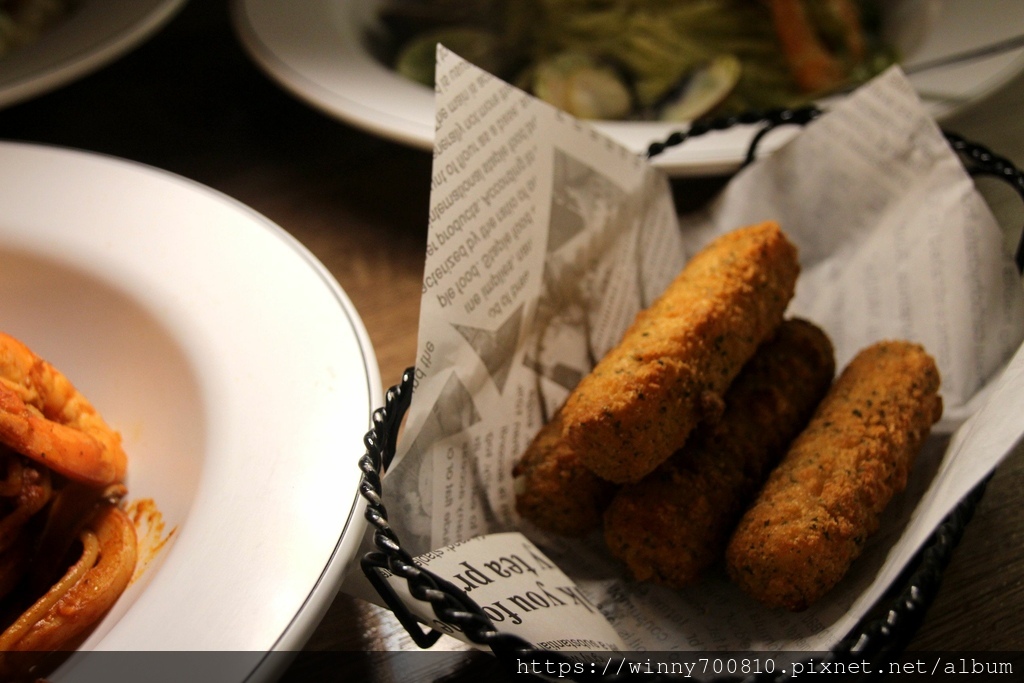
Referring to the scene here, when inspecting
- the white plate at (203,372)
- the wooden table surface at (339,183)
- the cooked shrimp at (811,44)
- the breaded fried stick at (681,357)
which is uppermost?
the cooked shrimp at (811,44)

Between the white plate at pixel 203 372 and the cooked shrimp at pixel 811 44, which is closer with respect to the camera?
the white plate at pixel 203 372

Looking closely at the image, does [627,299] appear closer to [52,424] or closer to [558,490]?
[558,490]

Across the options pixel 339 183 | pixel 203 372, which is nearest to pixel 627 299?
pixel 203 372

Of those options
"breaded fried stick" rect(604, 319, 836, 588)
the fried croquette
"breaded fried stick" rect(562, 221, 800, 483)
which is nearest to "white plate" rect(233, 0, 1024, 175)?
"breaded fried stick" rect(562, 221, 800, 483)

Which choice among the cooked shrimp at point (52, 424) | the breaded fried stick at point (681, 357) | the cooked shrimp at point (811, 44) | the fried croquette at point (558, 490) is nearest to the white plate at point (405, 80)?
the cooked shrimp at point (811, 44)

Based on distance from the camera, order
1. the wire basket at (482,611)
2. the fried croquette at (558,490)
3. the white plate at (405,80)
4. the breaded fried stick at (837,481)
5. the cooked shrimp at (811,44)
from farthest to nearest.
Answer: the cooked shrimp at (811,44) → the white plate at (405,80) → the fried croquette at (558,490) → the breaded fried stick at (837,481) → the wire basket at (482,611)

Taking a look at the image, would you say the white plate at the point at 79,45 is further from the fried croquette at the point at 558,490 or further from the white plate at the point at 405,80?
Answer: the fried croquette at the point at 558,490

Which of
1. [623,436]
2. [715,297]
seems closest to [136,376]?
[623,436]
